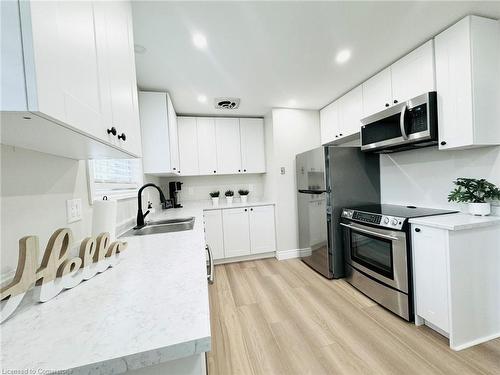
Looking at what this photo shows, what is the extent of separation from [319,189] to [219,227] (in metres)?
1.50

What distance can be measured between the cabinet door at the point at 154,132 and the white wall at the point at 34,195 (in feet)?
4.36

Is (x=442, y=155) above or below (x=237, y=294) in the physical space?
A: above

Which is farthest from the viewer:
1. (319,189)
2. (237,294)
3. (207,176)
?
(207,176)

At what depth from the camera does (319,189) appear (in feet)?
8.47

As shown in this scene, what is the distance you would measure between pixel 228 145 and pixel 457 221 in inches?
112

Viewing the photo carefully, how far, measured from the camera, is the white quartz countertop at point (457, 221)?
4.68 ft

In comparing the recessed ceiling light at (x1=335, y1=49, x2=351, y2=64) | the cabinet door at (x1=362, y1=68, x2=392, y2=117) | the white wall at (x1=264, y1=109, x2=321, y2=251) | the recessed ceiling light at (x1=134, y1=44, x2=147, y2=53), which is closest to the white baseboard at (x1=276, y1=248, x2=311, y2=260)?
the white wall at (x1=264, y1=109, x2=321, y2=251)

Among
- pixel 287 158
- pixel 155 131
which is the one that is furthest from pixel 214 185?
pixel 155 131

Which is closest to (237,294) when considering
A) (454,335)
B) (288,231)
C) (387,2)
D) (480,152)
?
(288,231)

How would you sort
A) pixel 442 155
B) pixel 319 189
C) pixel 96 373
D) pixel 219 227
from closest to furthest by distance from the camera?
pixel 96 373 → pixel 442 155 → pixel 319 189 → pixel 219 227

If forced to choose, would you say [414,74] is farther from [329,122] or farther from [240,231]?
[240,231]

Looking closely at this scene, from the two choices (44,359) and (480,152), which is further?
(480,152)

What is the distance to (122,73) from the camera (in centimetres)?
99

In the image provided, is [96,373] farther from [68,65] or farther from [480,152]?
[480,152]
